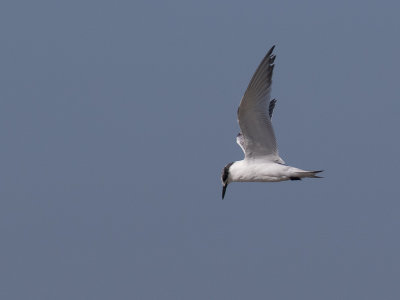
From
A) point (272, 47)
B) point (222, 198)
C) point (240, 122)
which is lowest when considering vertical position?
point (222, 198)

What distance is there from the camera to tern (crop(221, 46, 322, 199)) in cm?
1773

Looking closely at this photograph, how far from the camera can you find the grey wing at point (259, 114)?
17.7m

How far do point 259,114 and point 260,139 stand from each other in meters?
0.86

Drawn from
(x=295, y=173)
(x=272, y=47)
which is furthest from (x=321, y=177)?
(x=272, y=47)

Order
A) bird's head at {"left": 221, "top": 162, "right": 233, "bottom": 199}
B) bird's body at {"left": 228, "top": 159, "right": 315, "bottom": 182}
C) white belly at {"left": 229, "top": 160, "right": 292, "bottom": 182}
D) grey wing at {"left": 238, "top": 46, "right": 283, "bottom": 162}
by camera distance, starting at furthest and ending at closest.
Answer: bird's head at {"left": 221, "top": 162, "right": 233, "bottom": 199}, white belly at {"left": 229, "top": 160, "right": 292, "bottom": 182}, bird's body at {"left": 228, "top": 159, "right": 315, "bottom": 182}, grey wing at {"left": 238, "top": 46, "right": 283, "bottom": 162}

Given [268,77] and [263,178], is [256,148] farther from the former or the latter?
[268,77]

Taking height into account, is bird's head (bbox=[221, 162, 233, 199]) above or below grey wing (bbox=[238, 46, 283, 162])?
below

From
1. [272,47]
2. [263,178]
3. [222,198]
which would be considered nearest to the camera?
[272,47]

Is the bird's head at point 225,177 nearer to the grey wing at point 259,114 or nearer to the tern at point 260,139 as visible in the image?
the tern at point 260,139

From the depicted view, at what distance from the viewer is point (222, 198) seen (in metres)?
21.3

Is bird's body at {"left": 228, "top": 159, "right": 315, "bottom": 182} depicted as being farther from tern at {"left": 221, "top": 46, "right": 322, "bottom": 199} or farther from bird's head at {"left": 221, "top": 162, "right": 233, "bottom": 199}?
bird's head at {"left": 221, "top": 162, "right": 233, "bottom": 199}

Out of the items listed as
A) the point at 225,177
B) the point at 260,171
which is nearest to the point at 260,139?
the point at 260,171

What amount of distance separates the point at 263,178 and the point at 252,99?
2.12 meters

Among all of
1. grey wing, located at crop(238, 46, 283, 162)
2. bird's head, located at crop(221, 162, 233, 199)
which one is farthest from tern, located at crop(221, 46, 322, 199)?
bird's head, located at crop(221, 162, 233, 199)
